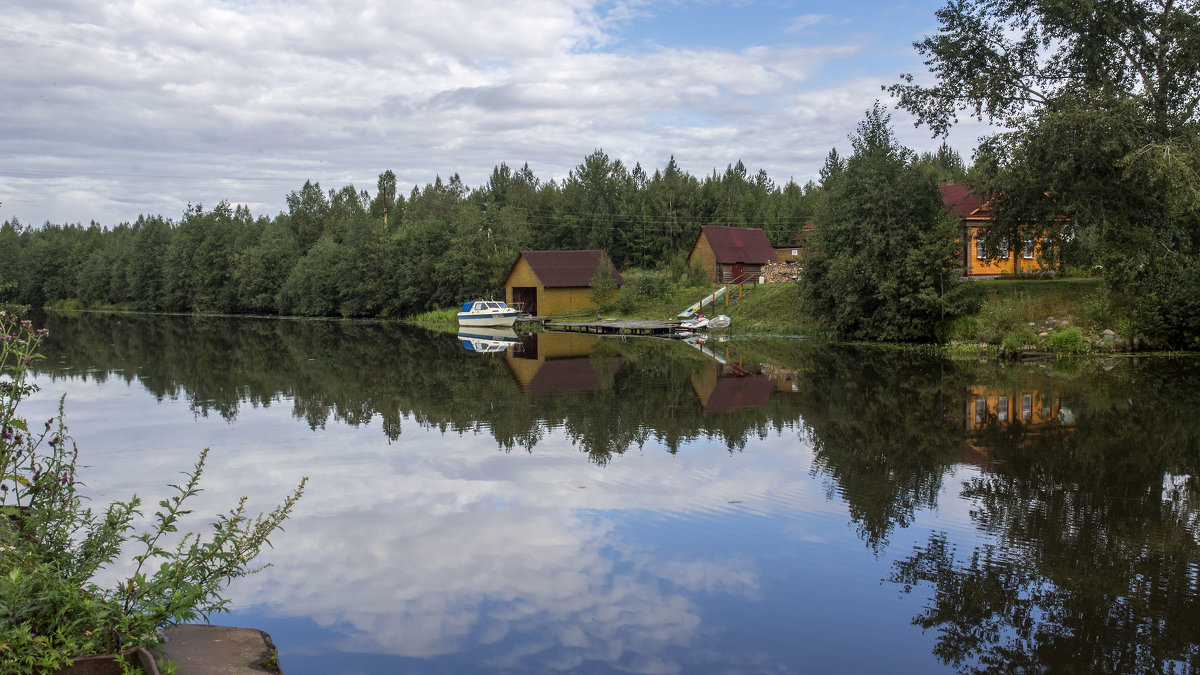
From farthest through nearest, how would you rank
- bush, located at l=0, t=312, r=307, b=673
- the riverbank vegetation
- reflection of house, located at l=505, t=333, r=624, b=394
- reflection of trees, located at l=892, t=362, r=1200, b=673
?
A: the riverbank vegetation, reflection of house, located at l=505, t=333, r=624, b=394, reflection of trees, located at l=892, t=362, r=1200, b=673, bush, located at l=0, t=312, r=307, b=673

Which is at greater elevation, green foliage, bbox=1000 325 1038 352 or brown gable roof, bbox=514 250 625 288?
brown gable roof, bbox=514 250 625 288

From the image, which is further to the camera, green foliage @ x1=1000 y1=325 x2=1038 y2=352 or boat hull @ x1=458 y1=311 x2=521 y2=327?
boat hull @ x1=458 y1=311 x2=521 y2=327

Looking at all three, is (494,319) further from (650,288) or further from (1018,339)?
(1018,339)

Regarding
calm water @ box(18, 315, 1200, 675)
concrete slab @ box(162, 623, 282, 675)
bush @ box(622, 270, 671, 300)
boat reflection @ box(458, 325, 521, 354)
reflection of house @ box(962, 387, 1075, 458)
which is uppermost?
bush @ box(622, 270, 671, 300)

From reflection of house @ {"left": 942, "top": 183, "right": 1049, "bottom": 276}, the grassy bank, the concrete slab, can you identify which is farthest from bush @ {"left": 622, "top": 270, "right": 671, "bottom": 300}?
the concrete slab

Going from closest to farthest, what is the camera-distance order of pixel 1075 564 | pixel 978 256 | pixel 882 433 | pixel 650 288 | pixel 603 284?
pixel 1075 564
pixel 882 433
pixel 978 256
pixel 650 288
pixel 603 284

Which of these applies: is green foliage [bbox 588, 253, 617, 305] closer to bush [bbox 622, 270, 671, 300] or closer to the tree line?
bush [bbox 622, 270, 671, 300]

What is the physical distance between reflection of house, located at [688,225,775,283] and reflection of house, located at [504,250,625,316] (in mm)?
6268

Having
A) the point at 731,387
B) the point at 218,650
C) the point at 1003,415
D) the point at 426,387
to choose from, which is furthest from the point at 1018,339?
the point at 218,650

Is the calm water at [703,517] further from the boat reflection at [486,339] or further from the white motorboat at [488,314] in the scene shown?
the white motorboat at [488,314]

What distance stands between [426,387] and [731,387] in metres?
7.18

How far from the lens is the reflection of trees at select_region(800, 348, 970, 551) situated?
31.1 feet

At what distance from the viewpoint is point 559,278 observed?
1989 inches

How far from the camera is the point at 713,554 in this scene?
7.87 meters
